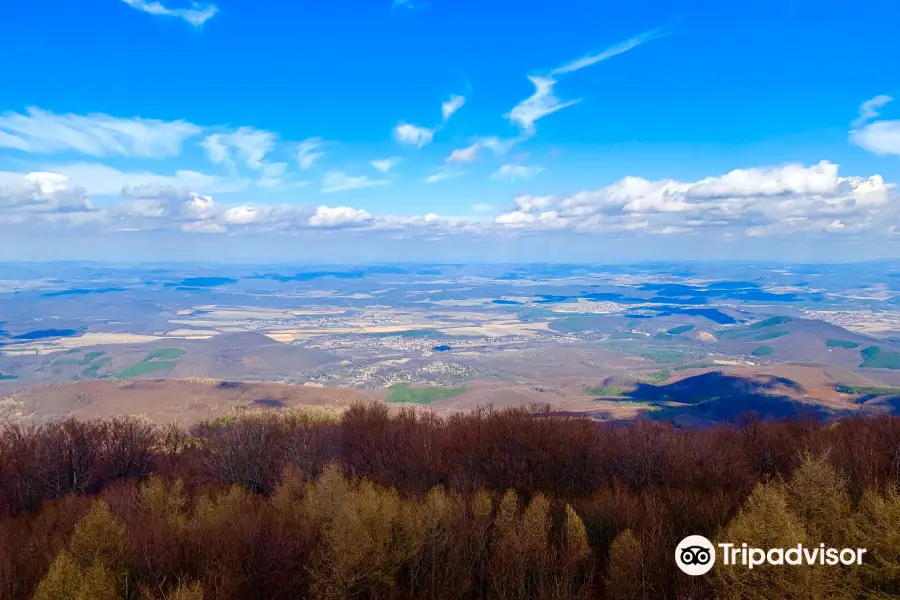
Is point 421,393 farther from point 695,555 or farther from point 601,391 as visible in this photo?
point 695,555

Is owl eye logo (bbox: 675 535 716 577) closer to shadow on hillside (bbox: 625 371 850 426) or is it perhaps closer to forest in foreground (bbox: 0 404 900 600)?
forest in foreground (bbox: 0 404 900 600)

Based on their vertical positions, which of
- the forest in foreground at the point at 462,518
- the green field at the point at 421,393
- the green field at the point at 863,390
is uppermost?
the forest in foreground at the point at 462,518

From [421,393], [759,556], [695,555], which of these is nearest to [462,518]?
[695,555]

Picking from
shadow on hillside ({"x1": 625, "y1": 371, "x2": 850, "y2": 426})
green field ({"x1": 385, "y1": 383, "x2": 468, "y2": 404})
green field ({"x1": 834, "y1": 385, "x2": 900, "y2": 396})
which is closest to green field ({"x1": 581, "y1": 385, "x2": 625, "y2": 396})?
shadow on hillside ({"x1": 625, "y1": 371, "x2": 850, "y2": 426})

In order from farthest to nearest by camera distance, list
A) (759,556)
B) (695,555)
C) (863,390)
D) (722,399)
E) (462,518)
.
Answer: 1. (863,390)
2. (722,399)
3. (462,518)
4. (695,555)
5. (759,556)

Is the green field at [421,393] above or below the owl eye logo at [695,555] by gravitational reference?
below

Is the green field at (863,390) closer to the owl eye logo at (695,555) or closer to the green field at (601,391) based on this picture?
the green field at (601,391)

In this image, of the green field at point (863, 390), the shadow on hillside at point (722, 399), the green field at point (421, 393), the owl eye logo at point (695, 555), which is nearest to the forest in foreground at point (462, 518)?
the owl eye logo at point (695, 555)
